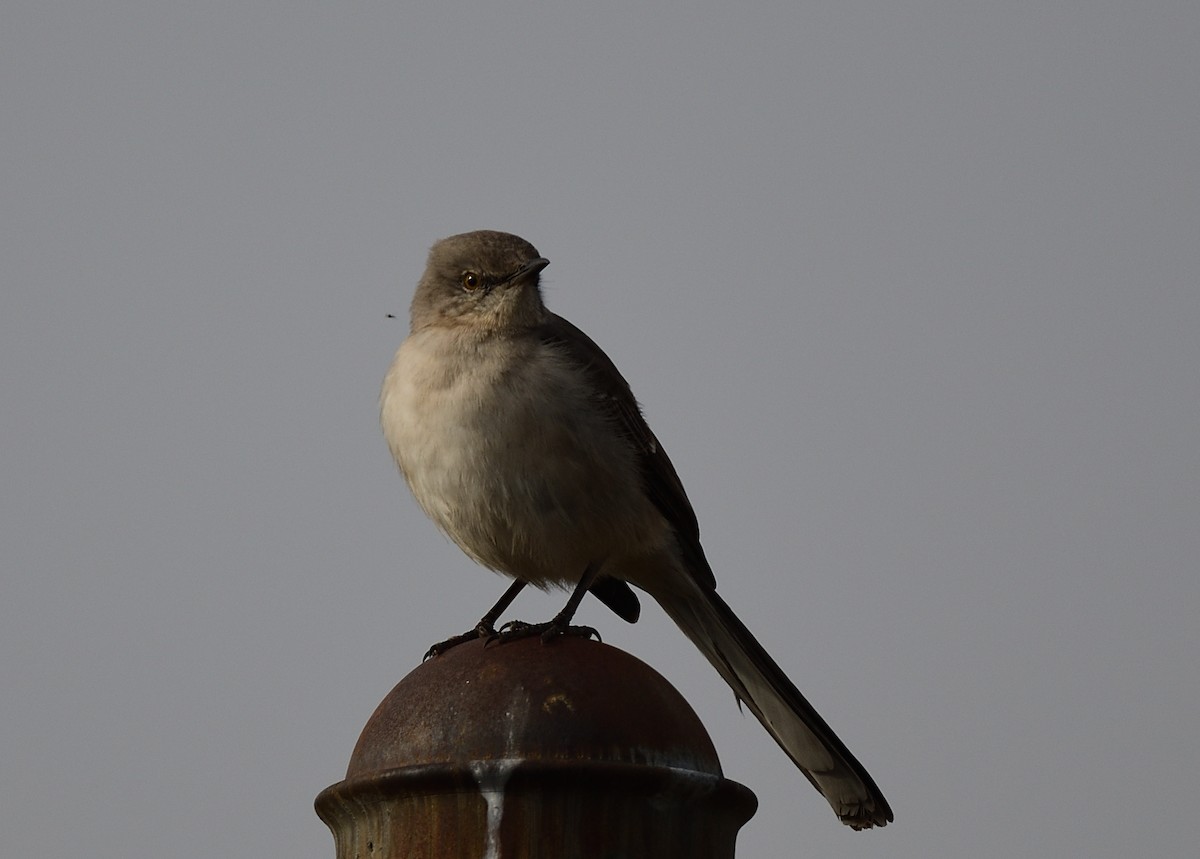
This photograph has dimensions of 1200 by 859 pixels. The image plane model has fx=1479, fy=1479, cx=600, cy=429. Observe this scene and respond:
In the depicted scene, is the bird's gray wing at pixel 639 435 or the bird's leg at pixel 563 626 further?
the bird's gray wing at pixel 639 435

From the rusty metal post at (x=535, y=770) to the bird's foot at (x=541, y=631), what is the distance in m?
0.53

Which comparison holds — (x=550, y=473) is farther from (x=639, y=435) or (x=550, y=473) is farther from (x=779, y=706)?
(x=779, y=706)

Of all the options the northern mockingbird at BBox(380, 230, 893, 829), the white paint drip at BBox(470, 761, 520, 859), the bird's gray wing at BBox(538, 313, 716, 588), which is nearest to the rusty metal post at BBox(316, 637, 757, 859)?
the white paint drip at BBox(470, 761, 520, 859)

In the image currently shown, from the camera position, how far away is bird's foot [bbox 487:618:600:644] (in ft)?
15.3

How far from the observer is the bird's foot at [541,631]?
4.66 m

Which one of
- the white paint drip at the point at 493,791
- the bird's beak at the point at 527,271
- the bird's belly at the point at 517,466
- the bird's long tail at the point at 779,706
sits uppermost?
the bird's beak at the point at 527,271

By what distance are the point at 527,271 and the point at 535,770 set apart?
331 centimetres

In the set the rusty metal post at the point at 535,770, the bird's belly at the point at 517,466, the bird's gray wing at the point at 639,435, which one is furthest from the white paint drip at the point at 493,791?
the bird's gray wing at the point at 639,435

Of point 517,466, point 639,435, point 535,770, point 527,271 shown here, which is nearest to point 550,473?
point 517,466

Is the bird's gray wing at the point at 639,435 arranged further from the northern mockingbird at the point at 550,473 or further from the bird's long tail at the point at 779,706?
the bird's long tail at the point at 779,706

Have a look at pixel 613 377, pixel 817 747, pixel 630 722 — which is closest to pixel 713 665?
pixel 817 747

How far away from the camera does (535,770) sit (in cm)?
370

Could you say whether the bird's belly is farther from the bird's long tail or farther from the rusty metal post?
the rusty metal post

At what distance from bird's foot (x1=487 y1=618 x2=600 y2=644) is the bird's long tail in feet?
3.34
